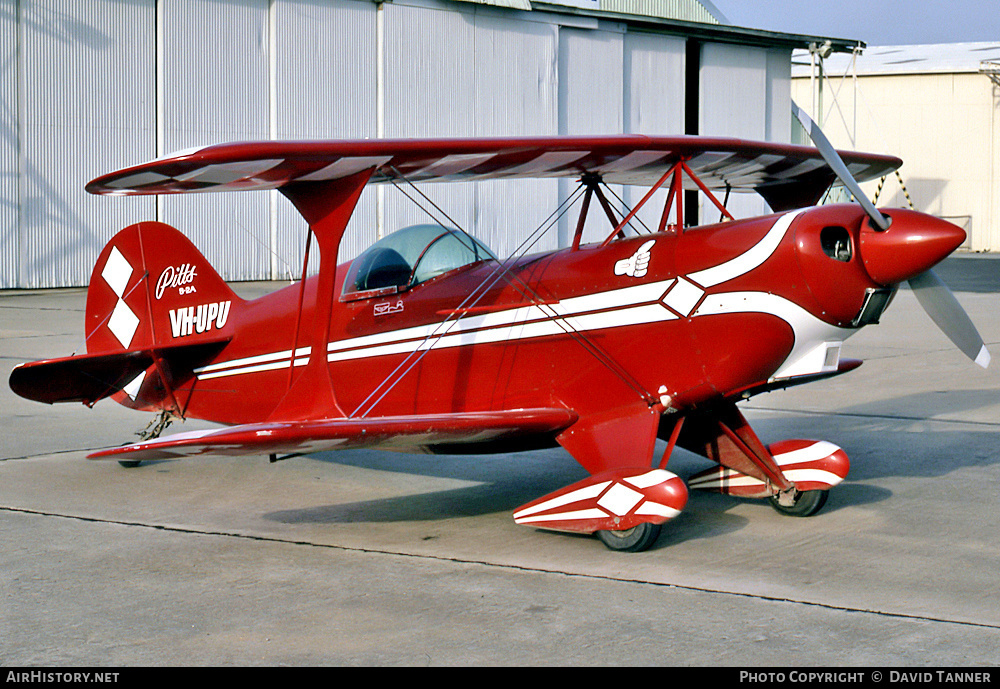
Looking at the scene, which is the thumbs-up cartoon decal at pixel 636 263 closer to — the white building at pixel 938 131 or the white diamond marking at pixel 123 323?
the white diamond marking at pixel 123 323

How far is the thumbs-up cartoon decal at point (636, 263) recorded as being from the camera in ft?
19.8

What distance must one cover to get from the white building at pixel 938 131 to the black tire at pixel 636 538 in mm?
41665

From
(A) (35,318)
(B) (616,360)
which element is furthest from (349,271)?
(A) (35,318)

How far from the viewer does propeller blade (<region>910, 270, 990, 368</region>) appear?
6250 millimetres

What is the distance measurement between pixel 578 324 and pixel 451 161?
1.15 meters

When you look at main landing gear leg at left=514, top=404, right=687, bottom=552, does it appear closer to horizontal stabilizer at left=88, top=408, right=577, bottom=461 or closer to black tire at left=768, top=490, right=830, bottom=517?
horizontal stabilizer at left=88, top=408, right=577, bottom=461

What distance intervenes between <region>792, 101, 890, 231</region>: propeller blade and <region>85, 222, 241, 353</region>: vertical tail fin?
13.6 feet

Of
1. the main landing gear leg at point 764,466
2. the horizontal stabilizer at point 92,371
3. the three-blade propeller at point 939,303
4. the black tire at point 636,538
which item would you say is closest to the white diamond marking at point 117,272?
the horizontal stabilizer at point 92,371

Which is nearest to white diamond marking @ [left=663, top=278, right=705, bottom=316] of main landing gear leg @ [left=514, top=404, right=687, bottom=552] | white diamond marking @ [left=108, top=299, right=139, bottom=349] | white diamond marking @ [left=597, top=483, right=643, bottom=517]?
main landing gear leg @ [left=514, top=404, right=687, bottom=552]

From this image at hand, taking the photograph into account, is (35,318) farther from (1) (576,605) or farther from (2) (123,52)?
(1) (576,605)

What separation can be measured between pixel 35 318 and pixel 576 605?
15311 mm

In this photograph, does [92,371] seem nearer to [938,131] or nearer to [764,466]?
[764,466]

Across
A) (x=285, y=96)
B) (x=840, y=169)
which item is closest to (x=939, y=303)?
(x=840, y=169)

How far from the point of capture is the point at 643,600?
4738 mm
